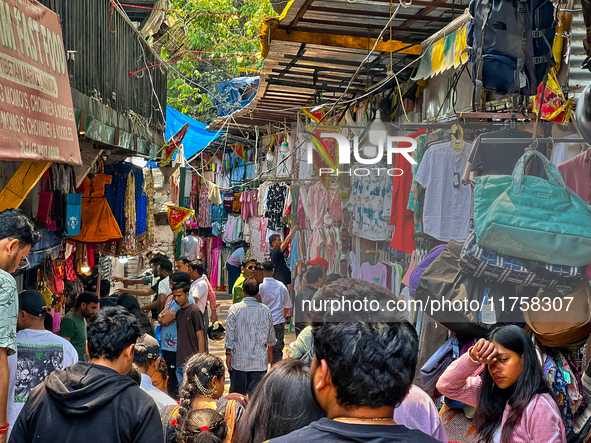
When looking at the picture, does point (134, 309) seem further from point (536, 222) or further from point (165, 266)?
point (536, 222)

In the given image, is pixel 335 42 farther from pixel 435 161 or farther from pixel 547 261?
pixel 547 261

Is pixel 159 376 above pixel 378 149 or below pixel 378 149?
below

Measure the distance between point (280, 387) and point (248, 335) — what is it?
4074mm

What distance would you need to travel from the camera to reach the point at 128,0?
32.6 ft

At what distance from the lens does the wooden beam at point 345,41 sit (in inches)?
210

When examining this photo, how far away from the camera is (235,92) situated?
53.3 feet

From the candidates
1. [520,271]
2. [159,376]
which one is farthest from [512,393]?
[159,376]

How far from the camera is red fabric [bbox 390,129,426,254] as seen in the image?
5703 millimetres

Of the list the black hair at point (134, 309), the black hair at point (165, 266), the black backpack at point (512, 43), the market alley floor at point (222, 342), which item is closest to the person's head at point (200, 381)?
the black backpack at point (512, 43)

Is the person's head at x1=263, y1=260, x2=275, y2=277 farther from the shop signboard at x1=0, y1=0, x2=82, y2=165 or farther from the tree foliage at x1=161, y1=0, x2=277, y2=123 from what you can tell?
the tree foliage at x1=161, y1=0, x2=277, y2=123

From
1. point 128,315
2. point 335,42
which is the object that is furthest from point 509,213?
point 335,42

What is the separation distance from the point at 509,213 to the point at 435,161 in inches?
78.8

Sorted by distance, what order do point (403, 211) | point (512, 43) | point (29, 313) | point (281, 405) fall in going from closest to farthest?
point (281, 405), point (512, 43), point (29, 313), point (403, 211)

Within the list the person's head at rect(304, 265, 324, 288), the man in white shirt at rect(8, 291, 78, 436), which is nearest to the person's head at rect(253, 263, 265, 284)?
the person's head at rect(304, 265, 324, 288)
